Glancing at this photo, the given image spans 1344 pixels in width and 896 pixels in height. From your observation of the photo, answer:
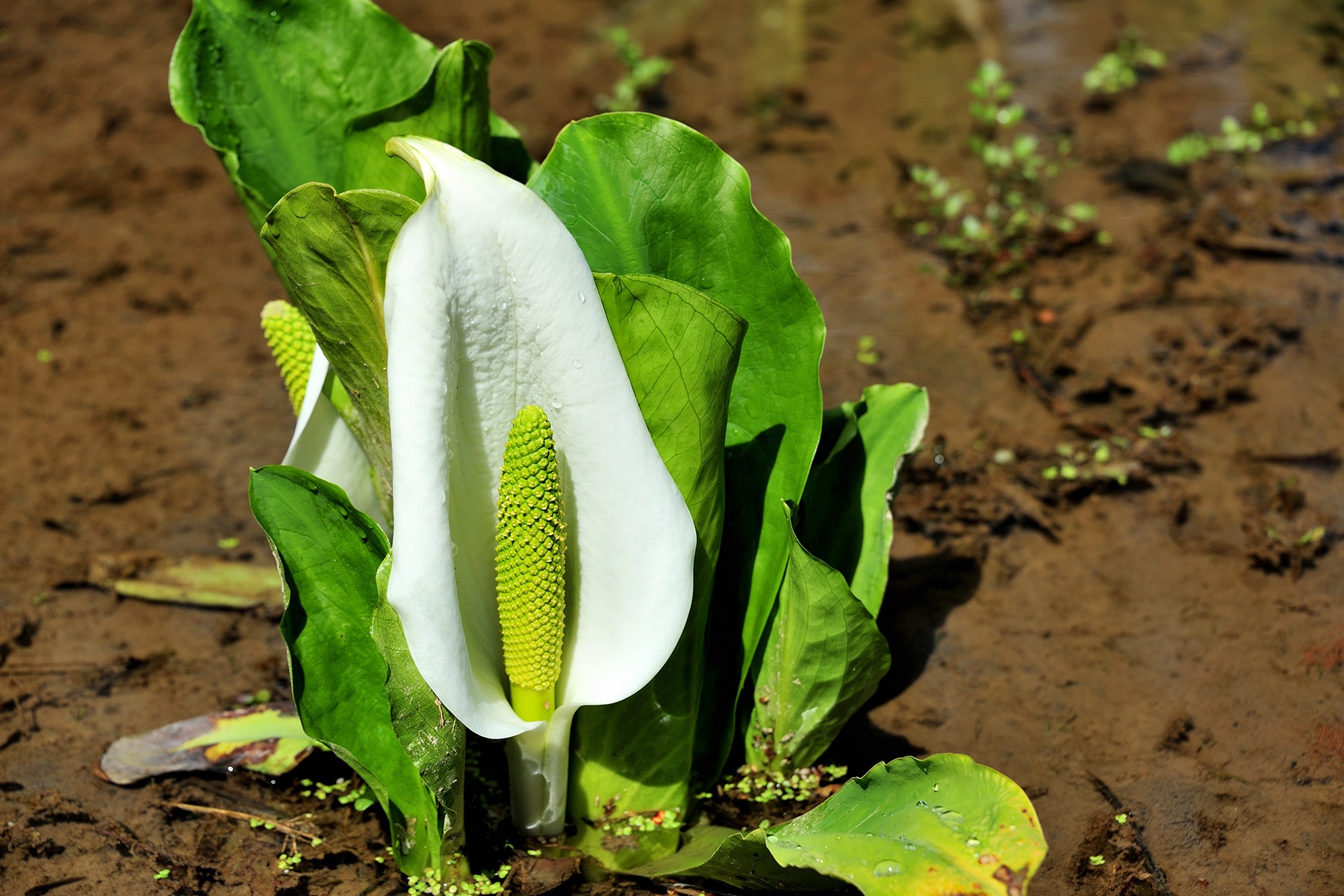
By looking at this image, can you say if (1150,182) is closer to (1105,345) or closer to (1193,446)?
(1105,345)

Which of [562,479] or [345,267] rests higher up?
[345,267]

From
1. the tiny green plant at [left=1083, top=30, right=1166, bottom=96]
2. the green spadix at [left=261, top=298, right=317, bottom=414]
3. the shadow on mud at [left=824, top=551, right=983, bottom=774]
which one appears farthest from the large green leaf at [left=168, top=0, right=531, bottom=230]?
the tiny green plant at [left=1083, top=30, right=1166, bottom=96]

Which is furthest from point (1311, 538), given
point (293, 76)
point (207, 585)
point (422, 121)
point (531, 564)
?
point (207, 585)

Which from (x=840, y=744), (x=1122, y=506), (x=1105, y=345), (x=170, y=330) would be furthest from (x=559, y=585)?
(x=170, y=330)

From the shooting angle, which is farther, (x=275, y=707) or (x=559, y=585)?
(x=275, y=707)

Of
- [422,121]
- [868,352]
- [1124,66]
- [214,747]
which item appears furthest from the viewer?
[1124,66]

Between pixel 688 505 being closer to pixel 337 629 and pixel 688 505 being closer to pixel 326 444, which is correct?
pixel 337 629

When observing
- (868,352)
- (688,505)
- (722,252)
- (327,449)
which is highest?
(722,252)
